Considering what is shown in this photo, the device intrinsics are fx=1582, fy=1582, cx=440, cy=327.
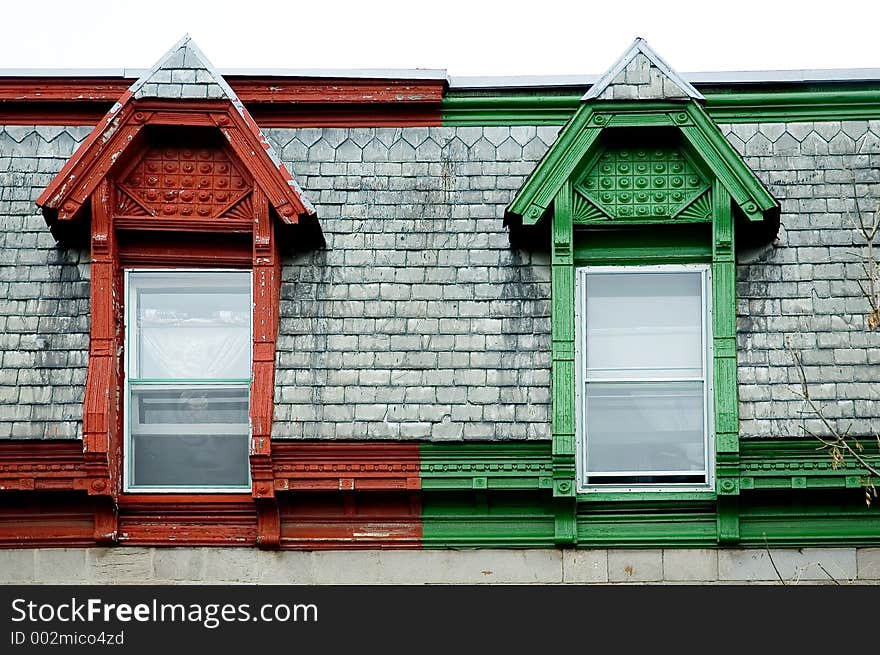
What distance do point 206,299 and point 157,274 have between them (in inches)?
17.0

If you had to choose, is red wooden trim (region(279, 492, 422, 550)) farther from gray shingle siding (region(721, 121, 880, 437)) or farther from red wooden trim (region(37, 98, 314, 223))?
gray shingle siding (region(721, 121, 880, 437))

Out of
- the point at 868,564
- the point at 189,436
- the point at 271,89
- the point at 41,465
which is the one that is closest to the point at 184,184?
the point at 271,89

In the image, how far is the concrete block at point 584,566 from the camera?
11.6m

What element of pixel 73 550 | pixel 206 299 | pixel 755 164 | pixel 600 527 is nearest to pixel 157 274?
pixel 206 299

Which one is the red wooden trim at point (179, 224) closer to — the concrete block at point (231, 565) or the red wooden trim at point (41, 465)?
the red wooden trim at point (41, 465)

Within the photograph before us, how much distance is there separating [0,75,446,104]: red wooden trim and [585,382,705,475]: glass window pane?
2961 mm

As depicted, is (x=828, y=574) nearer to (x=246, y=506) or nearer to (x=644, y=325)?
(x=644, y=325)

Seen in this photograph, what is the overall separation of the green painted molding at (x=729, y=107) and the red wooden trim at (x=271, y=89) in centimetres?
33

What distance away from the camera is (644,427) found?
1202cm

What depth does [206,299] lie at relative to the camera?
41.0ft

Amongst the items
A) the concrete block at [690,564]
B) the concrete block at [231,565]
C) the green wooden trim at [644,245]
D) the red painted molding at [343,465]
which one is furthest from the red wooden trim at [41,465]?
the concrete block at [690,564]

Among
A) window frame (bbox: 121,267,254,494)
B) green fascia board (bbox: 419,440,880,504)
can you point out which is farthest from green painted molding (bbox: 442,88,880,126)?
green fascia board (bbox: 419,440,880,504)
